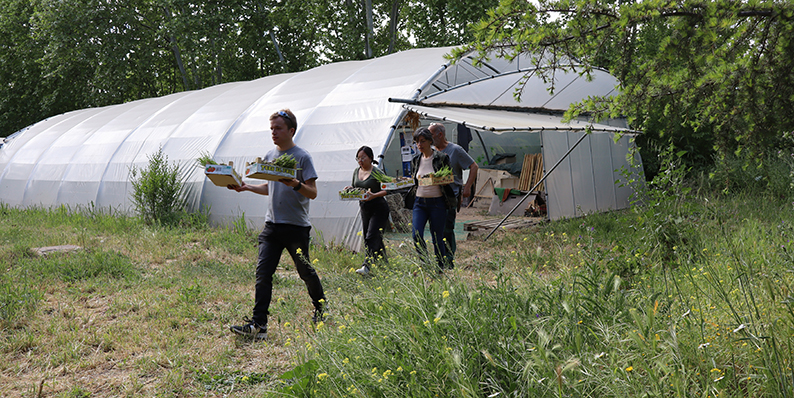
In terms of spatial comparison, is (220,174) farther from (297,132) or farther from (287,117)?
(297,132)

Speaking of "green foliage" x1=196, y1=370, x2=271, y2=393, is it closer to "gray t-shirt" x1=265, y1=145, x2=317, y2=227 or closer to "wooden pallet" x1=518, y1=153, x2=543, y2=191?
"gray t-shirt" x1=265, y1=145, x2=317, y2=227

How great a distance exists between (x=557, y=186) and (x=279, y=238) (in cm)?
727

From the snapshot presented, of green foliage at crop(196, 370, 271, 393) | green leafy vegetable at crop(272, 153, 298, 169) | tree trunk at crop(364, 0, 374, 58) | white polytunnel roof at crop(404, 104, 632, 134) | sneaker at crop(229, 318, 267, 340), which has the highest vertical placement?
tree trunk at crop(364, 0, 374, 58)

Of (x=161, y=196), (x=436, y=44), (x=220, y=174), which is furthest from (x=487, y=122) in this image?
(x=436, y=44)

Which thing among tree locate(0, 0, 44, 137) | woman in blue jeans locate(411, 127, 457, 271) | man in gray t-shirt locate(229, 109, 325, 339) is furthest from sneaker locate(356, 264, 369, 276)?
tree locate(0, 0, 44, 137)

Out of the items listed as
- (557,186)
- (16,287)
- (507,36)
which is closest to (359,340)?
(507,36)

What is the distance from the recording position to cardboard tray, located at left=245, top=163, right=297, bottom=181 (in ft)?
12.4

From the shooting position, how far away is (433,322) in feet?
8.65

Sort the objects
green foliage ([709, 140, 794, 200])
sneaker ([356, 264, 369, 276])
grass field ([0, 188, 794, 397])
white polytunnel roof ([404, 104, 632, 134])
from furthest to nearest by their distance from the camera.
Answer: green foliage ([709, 140, 794, 200]) < white polytunnel roof ([404, 104, 632, 134]) < sneaker ([356, 264, 369, 276]) < grass field ([0, 188, 794, 397])

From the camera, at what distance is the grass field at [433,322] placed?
212cm

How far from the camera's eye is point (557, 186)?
10.2 metres

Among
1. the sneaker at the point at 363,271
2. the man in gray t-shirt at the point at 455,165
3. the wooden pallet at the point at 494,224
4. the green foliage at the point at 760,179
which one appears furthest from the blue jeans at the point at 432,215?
the green foliage at the point at 760,179

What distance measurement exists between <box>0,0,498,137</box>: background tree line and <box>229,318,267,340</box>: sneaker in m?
16.4

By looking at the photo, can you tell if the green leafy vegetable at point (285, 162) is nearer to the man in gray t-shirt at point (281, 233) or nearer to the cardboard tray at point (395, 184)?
the man in gray t-shirt at point (281, 233)
